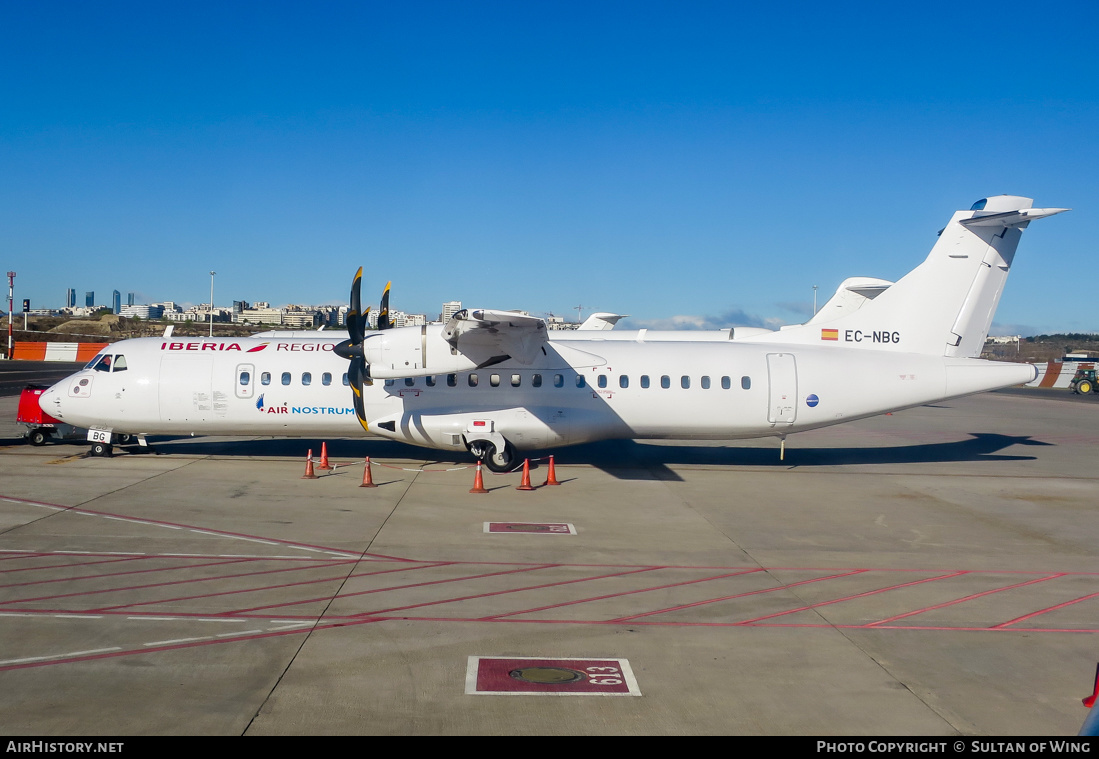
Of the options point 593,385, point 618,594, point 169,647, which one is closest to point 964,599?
point 618,594

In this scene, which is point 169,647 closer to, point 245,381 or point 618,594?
point 618,594

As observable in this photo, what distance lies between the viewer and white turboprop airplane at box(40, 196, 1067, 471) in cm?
1756

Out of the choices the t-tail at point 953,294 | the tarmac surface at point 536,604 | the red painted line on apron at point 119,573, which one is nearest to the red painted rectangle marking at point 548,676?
the tarmac surface at point 536,604

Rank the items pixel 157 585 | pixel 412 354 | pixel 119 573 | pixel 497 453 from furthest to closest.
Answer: pixel 497 453, pixel 412 354, pixel 119 573, pixel 157 585

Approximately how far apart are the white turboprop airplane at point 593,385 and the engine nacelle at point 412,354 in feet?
6.08

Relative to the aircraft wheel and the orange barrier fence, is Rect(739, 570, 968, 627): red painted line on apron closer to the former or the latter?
the aircraft wheel

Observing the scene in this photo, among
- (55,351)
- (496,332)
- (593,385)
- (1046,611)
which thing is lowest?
(1046,611)

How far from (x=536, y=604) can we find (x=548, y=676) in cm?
198

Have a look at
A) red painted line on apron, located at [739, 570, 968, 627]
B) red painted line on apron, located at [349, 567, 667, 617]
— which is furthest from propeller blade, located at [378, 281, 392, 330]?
red painted line on apron, located at [739, 570, 968, 627]

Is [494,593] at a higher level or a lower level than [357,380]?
lower

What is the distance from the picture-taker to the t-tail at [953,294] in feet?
59.1

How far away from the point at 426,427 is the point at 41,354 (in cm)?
5049

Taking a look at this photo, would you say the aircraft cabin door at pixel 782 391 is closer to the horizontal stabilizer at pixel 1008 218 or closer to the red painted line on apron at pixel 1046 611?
the horizontal stabilizer at pixel 1008 218

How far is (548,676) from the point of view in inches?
276
